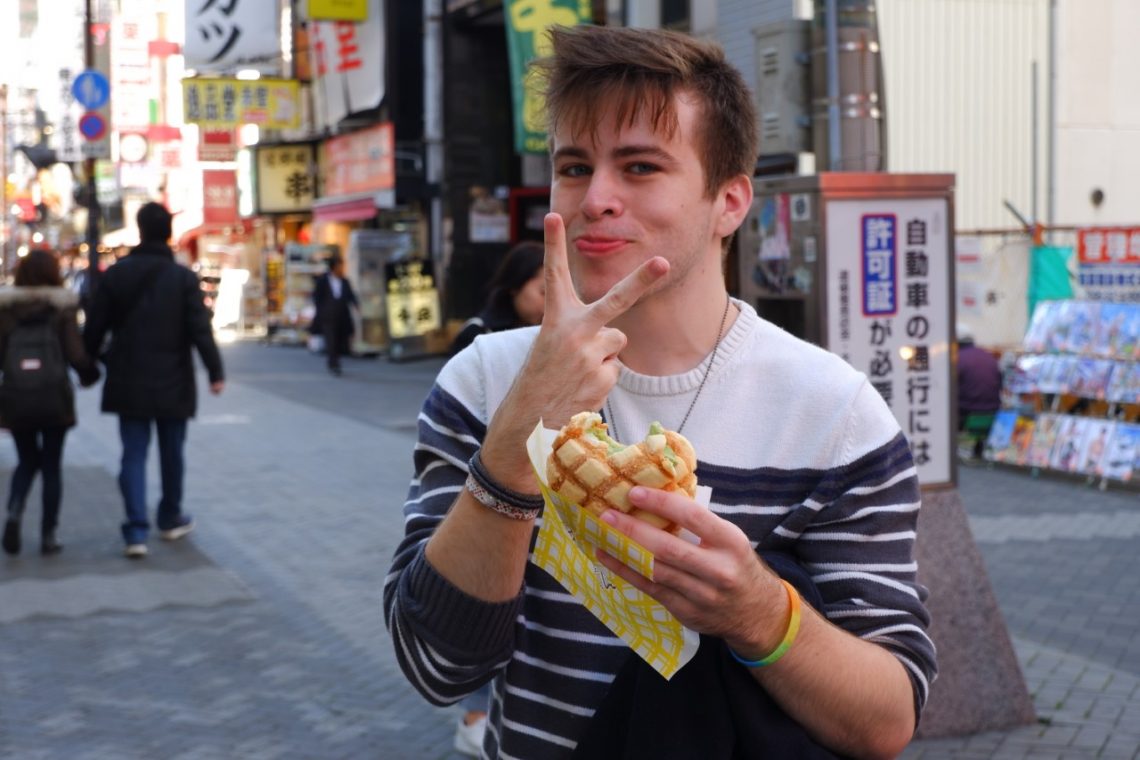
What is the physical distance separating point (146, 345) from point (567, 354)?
7656mm

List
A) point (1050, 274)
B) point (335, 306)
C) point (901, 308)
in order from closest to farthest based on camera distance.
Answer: point (901, 308) → point (1050, 274) → point (335, 306)

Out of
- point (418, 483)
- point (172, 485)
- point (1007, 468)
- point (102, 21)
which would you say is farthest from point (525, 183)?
point (102, 21)

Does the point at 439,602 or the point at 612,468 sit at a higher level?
the point at 612,468

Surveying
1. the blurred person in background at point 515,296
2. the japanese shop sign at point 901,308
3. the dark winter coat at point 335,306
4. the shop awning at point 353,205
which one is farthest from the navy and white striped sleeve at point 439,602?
the shop awning at point 353,205

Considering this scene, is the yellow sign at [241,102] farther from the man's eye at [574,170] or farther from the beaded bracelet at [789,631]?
the beaded bracelet at [789,631]

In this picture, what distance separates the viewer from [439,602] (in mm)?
1968

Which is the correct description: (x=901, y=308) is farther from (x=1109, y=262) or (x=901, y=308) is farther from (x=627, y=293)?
(x=1109, y=262)

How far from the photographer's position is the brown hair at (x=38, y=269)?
30.6 feet

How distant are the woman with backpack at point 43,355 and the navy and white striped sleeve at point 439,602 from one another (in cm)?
749

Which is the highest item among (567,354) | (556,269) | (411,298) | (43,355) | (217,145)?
(217,145)

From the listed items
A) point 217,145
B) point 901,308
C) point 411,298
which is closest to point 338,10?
point 411,298

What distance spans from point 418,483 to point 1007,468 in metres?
11.6

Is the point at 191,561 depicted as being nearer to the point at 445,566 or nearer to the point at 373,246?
the point at 445,566

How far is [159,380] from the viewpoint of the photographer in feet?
29.5
